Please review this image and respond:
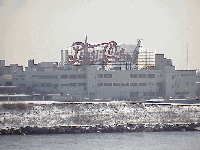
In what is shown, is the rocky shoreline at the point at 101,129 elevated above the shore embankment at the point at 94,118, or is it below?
below

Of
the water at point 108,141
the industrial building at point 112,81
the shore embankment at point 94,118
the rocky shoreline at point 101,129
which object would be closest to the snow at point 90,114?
the shore embankment at point 94,118

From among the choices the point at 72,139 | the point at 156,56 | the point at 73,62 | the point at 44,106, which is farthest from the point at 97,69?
the point at 72,139

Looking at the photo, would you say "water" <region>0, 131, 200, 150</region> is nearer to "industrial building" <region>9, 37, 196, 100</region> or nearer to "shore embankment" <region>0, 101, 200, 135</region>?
"shore embankment" <region>0, 101, 200, 135</region>

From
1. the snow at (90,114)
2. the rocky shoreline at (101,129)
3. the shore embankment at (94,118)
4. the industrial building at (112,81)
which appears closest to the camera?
the rocky shoreline at (101,129)

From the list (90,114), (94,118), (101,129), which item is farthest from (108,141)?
(90,114)

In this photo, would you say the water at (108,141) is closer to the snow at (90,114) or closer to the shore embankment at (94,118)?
the shore embankment at (94,118)

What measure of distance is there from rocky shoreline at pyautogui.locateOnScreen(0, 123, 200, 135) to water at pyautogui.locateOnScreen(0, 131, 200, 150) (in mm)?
1846

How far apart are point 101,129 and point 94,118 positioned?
8888mm

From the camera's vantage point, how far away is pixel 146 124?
298 feet

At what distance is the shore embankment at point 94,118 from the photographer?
8768 centimetres

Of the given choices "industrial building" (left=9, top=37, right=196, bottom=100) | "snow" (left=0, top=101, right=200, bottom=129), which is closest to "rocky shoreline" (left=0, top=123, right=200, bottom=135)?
"snow" (left=0, top=101, right=200, bottom=129)

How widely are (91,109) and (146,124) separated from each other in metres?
15.6

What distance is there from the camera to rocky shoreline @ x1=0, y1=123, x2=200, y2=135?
8562cm

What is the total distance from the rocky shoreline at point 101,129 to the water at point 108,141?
185 cm
